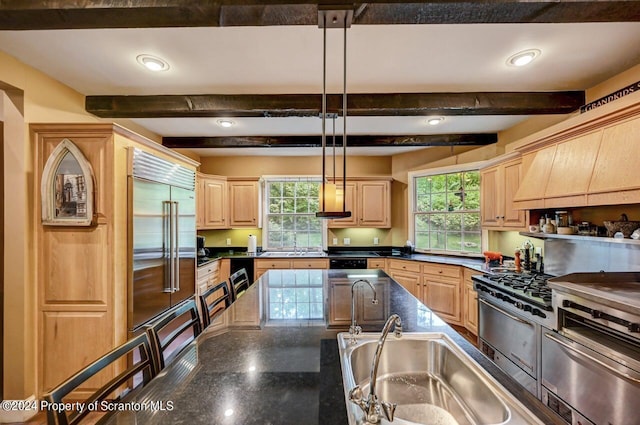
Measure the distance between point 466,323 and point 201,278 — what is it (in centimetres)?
356

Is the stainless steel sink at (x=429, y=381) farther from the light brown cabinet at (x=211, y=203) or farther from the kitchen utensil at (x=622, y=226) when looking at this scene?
the light brown cabinet at (x=211, y=203)

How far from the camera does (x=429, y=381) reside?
4.54 feet

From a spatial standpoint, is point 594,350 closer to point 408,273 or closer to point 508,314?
point 508,314

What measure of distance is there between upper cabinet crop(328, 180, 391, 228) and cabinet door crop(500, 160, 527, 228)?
1.87 m

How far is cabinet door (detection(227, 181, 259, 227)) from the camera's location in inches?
200

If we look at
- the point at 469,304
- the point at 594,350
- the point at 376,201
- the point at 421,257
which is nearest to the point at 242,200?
the point at 376,201

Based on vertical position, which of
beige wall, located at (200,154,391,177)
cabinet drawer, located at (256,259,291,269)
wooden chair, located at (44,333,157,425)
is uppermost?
beige wall, located at (200,154,391,177)

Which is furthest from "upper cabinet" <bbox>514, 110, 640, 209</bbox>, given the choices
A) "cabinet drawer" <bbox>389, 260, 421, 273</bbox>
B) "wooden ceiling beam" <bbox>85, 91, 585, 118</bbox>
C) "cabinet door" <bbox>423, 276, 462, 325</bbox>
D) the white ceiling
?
"cabinet drawer" <bbox>389, 260, 421, 273</bbox>

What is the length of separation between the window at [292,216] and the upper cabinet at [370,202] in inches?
28.1

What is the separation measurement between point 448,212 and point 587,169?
2381 millimetres

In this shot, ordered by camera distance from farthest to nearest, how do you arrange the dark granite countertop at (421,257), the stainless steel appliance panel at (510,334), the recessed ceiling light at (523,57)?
the dark granite countertop at (421,257) < the stainless steel appliance panel at (510,334) < the recessed ceiling light at (523,57)

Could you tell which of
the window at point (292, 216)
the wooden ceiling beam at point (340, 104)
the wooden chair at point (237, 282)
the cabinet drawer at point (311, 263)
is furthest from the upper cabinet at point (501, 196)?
the wooden chair at point (237, 282)

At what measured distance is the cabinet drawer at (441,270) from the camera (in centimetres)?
381

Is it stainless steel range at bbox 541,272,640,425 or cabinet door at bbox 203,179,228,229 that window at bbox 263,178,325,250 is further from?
stainless steel range at bbox 541,272,640,425
